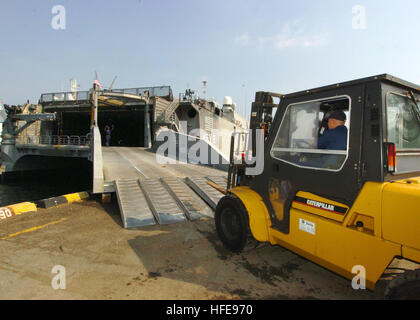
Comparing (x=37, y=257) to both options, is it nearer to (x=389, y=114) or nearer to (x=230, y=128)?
(x=389, y=114)

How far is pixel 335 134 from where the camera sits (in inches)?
115

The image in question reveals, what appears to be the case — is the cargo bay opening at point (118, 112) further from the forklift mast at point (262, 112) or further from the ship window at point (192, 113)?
the forklift mast at point (262, 112)

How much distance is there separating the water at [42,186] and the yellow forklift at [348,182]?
15901 mm

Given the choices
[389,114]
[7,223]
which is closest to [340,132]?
[389,114]

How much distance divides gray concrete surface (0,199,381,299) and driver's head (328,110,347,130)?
2258mm

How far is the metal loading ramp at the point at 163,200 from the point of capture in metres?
5.92

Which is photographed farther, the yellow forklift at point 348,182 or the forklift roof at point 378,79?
the forklift roof at point 378,79

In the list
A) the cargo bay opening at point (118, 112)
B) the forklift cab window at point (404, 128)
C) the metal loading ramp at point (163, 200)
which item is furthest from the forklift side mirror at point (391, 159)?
the cargo bay opening at point (118, 112)

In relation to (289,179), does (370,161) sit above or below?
above

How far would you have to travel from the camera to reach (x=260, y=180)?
12.9 feet

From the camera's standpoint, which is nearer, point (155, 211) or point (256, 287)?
point (256, 287)

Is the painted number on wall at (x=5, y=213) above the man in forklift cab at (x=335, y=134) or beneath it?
beneath

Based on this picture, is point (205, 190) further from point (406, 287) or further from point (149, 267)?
point (406, 287)
